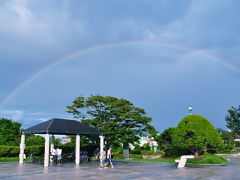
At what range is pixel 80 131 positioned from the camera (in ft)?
77.0

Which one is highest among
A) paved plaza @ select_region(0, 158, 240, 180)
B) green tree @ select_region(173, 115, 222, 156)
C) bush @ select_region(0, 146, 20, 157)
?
green tree @ select_region(173, 115, 222, 156)

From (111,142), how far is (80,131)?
8.79 meters

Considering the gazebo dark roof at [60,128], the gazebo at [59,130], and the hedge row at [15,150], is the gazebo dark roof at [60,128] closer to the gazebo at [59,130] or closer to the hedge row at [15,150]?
the gazebo at [59,130]

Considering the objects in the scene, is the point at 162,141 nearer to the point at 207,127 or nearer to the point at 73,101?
the point at 73,101

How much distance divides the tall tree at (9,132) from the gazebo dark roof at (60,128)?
1398cm

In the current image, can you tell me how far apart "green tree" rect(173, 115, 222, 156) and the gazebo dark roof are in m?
8.28

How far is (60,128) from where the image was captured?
72.7ft

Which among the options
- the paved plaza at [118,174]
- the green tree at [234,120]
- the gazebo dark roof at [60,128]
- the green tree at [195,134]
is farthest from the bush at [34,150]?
the green tree at [234,120]

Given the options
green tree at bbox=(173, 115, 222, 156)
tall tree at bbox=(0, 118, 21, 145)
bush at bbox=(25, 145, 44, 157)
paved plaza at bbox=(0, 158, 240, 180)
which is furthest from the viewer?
tall tree at bbox=(0, 118, 21, 145)

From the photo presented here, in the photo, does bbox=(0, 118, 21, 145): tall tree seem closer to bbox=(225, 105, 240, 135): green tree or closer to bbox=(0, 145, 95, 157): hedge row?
bbox=(0, 145, 95, 157): hedge row

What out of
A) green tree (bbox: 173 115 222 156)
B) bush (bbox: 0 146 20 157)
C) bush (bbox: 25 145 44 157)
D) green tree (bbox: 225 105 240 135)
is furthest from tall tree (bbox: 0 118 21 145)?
green tree (bbox: 225 105 240 135)

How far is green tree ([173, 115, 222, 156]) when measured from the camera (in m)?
21.6

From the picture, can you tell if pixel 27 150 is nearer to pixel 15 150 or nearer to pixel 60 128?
pixel 15 150

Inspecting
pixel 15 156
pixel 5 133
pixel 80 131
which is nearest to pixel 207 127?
pixel 80 131
